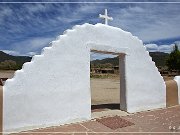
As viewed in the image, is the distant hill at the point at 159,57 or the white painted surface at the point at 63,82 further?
the distant hill at the point at 159,57

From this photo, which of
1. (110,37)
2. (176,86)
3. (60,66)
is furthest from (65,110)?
(176,86)

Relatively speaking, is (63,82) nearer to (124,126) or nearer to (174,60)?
(124,126)

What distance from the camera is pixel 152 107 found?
1188cm

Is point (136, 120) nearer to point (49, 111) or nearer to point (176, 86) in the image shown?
point (49, 111)

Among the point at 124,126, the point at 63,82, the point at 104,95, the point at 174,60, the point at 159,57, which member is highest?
the point at 159,57

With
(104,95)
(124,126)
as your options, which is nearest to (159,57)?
(104,95)

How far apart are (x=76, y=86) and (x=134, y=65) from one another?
3333 millimetres

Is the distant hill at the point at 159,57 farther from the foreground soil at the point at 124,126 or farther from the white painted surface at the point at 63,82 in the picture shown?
the foreground soil at the point at 124,126

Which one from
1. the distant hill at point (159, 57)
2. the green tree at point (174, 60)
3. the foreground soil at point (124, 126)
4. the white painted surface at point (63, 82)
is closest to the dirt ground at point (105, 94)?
the white painted surface at point (63, 82)

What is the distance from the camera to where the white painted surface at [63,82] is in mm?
7871

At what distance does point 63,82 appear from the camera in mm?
8852

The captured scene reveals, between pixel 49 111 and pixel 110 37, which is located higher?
pixel 110 37

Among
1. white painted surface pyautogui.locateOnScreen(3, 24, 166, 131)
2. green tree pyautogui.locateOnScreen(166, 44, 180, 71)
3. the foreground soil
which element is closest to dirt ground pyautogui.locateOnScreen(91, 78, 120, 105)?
white painted surface pyautogui.locateOnScreen(3, 24, 166, 131)

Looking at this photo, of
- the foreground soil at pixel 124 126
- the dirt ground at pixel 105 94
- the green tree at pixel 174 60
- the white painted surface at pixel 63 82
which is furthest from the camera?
the green tree at pixel 174 60
